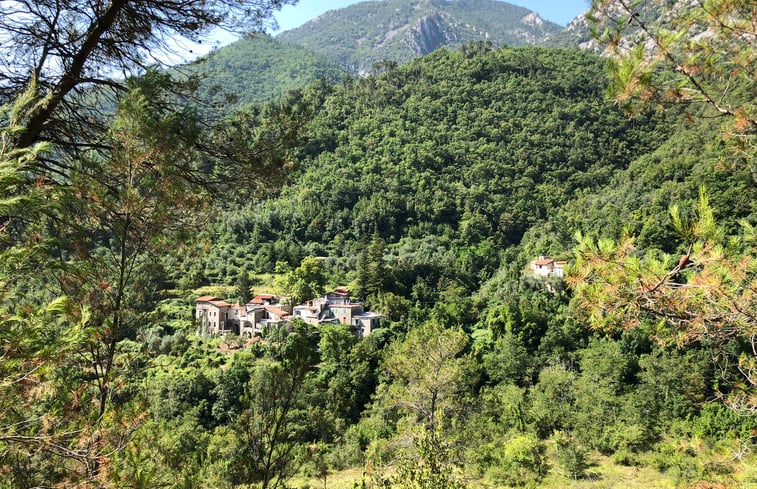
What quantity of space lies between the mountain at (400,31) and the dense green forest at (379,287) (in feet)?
355

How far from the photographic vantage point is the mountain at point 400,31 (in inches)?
5896

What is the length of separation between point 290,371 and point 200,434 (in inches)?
569

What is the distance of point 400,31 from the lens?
164000 mm

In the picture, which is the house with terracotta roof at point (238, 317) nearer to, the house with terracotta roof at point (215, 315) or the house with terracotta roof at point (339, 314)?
the house with terracotta roof at point (215, 315)

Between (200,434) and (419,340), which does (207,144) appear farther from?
(200,434)

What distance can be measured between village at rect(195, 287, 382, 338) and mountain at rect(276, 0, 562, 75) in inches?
4905

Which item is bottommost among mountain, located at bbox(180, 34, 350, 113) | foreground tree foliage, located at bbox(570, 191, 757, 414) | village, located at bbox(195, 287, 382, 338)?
village, located at bbox(195, 287, 382, 338)

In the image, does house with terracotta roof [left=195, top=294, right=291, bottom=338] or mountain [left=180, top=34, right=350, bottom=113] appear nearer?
house with terracotta roof [left=195, top=294, right=291, bottom=338]

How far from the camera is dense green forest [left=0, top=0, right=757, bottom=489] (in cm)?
240

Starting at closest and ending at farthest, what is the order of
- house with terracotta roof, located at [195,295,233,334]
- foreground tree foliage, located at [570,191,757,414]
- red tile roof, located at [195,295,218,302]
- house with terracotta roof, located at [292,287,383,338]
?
foreground tree foliage, located at [570,191,757,414], house with terracotta roof, located at [292,287,383,338], house with terracotta roof, located at [195,295,233,334], red tile roof, located at [195,295,218,302]

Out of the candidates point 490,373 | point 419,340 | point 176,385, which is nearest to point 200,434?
point 176,385

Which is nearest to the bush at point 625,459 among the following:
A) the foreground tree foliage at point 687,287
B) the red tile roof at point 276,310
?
A: the foreground tree foliage at point 687,287

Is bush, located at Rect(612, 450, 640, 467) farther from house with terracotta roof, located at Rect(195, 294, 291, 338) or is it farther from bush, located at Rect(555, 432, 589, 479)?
house with terracotta roof, located at Rect(195, 294, 291, 338)

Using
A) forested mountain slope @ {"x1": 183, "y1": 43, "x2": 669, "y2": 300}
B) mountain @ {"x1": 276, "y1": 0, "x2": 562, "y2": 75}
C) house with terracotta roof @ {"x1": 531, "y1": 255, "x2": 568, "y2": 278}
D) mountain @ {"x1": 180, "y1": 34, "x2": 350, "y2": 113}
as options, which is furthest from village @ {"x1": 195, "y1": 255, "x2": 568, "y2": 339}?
mountain @ {"x1": 276, "y1": 0, "x2": 562, "y2": 75}
